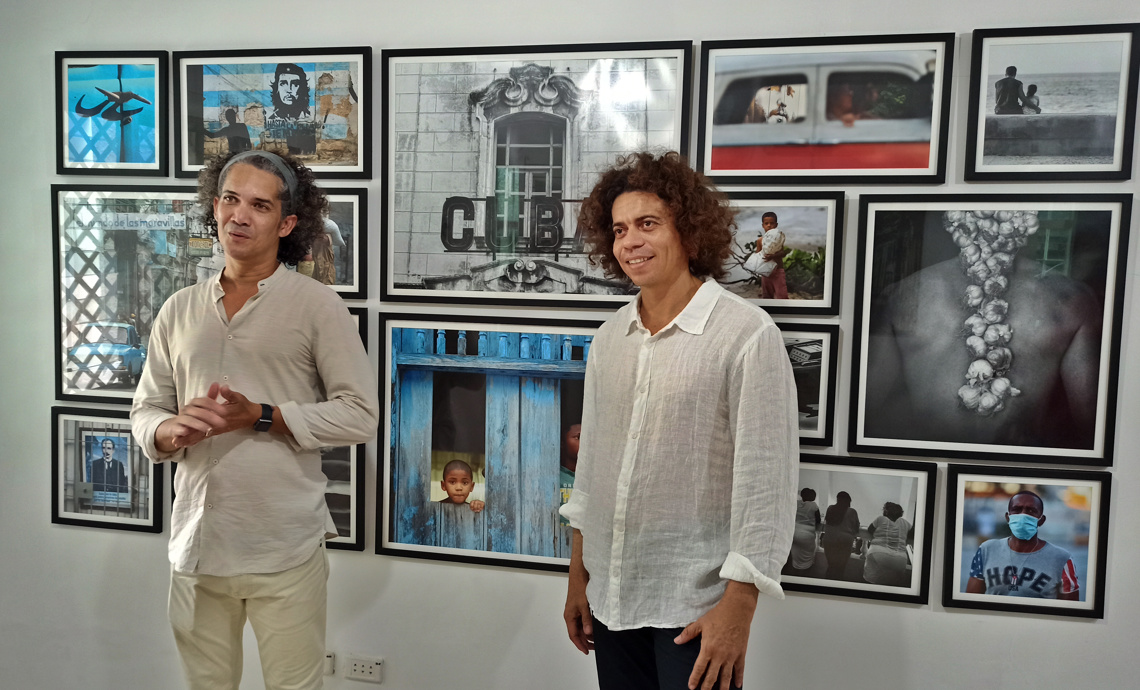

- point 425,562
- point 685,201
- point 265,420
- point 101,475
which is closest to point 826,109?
point 685,201

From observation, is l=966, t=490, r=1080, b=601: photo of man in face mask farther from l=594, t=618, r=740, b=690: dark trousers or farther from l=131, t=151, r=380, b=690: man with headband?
l=131, t=151, r=380, b=690: man with headband

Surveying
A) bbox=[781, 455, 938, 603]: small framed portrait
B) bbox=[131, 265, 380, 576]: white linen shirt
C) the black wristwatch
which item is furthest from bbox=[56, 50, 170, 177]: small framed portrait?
bbox=[781, 455, 938, 603]: small framed portrait

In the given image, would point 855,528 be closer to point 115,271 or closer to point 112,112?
point 115,271

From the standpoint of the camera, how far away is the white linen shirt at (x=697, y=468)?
121cm

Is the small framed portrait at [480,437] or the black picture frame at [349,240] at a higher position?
the black picture frame at [349,240]

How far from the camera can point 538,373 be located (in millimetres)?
1893

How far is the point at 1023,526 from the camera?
173 cm

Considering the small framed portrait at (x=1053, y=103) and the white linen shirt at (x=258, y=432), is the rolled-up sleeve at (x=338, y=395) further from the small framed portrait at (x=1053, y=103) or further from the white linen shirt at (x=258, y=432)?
the small framed portrait at (x=1053, y=103)

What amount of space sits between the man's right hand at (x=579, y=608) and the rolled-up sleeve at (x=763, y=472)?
1.20 ft

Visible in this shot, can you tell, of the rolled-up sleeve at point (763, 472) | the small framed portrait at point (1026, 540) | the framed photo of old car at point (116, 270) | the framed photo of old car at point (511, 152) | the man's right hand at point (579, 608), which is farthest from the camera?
the framed photo of old car at point (116, 270)

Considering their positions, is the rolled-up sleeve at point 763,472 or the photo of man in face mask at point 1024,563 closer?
the rolled-up sleeve at point 763,472

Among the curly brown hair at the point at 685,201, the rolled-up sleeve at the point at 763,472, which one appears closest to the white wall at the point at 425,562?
the curly brown hair at the point at 685,201

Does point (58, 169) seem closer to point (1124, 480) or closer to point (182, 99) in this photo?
point (182, 99)

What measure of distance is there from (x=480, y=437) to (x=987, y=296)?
1342 mm
